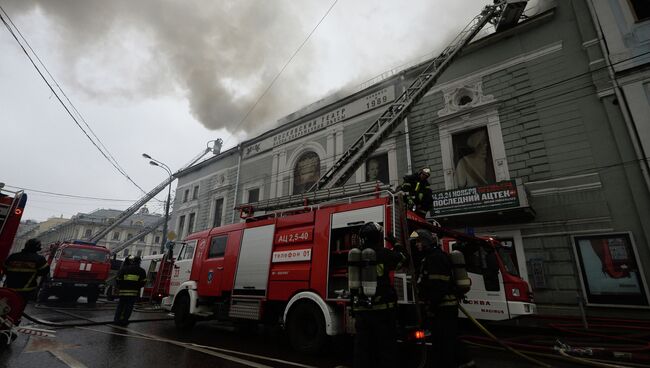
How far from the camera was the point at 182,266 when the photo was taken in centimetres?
912

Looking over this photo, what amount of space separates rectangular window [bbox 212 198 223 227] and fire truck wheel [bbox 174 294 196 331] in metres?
15.9

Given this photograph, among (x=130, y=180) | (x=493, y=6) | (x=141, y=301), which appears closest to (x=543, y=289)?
(x=493, y=6)

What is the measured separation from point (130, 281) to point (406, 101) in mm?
10330

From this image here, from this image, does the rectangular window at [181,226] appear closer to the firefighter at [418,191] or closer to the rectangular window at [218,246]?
the rectangular window at [218,246]

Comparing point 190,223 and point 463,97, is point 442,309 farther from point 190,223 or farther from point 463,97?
point 190,223

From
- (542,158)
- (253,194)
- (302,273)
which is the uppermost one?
(253,194)

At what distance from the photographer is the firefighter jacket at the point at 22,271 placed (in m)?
5.84

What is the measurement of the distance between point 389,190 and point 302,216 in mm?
2000

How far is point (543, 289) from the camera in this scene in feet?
32.9

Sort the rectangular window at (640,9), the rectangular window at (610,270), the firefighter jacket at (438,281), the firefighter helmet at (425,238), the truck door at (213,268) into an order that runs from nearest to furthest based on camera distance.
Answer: the firefighter jacket at (438,281) < the firefighter helmet at (425,238) < the truck door at (213,268) < the rectangular window at (610,270) < the rectangular window at (640,9)

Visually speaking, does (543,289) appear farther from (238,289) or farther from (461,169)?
(238,289)

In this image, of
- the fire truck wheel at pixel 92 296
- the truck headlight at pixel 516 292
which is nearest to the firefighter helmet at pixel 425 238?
the truck headlight at pixel 516 292

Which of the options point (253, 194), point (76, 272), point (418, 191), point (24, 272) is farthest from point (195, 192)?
point (418, 191)

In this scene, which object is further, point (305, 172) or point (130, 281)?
point (305, 172)
